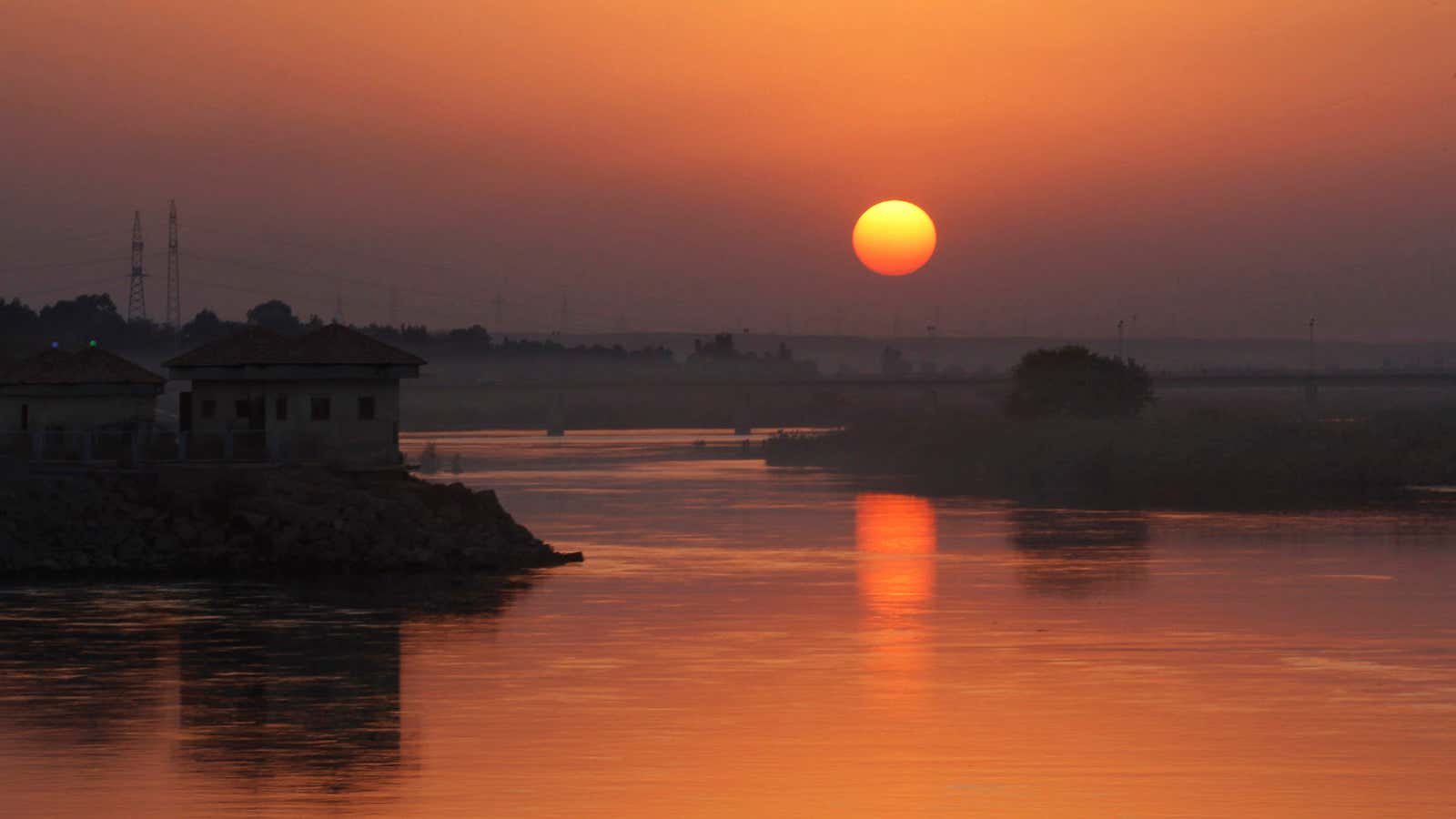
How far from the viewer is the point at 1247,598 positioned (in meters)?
58.2

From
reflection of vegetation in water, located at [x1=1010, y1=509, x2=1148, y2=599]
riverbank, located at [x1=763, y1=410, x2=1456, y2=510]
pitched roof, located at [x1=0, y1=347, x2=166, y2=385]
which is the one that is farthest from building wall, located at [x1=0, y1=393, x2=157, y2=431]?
riverbank, located at [x1=763, y1=410, x2=1456, y2=510]

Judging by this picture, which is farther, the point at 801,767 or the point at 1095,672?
the point at 1095,672

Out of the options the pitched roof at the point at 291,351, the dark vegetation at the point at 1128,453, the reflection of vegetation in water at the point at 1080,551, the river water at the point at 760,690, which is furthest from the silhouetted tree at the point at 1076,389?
the pitched roof at the point at 291,351

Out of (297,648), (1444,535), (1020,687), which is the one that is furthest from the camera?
(1444,535)

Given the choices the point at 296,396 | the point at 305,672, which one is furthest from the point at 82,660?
the point at 296,396

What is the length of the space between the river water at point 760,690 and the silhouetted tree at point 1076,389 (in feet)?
329

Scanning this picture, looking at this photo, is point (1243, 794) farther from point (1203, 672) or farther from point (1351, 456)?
point (1351, 456)

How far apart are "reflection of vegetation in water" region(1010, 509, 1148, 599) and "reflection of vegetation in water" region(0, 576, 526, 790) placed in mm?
17098

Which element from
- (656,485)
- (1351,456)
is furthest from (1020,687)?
(1351,456)

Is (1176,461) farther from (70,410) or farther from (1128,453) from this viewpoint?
(70,410)

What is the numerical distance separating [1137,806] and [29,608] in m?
34.2

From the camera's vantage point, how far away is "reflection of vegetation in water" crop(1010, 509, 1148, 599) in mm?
62312

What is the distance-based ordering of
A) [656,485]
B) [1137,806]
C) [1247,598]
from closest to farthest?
[1137,806], [1247,598], [656,485]

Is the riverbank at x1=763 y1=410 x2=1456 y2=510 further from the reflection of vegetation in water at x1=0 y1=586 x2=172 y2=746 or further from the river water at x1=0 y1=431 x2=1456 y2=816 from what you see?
the reflection of vegetation in water at x1=0 y1=586 x2=172 y2=746
